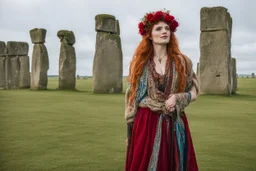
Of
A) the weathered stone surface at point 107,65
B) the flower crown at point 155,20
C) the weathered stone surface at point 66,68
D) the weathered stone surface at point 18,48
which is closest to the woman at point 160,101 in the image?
the flower crown at point 155,20

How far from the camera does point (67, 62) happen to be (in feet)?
64.0

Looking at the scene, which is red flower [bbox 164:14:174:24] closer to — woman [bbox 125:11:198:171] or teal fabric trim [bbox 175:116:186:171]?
woman [bbox 125:11:198:171]

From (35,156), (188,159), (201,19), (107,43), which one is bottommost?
(35,156)

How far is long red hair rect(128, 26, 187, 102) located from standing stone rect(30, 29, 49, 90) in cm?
1696

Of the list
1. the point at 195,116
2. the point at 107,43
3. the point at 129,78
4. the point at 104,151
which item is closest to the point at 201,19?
the point at 107,43

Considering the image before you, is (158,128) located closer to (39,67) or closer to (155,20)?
(155,20)

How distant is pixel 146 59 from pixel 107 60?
1313cm

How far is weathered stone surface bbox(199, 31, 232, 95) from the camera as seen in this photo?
A: 16.2m

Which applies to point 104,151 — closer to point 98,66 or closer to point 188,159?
point 188,159

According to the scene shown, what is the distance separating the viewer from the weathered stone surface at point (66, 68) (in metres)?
19.4

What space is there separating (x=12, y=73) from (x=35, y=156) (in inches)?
765

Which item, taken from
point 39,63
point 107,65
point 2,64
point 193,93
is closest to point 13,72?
point 2,64

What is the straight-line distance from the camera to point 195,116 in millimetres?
9797

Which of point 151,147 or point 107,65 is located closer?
point 151,147
